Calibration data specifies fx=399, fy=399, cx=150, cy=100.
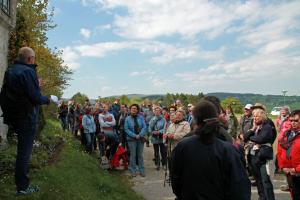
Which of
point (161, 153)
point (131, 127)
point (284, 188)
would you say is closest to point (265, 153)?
point (284, 188)

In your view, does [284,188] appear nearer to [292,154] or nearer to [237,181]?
[292,154]

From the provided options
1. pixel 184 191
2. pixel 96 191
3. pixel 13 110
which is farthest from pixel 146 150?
pixel 184 191

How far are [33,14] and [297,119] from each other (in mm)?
25531

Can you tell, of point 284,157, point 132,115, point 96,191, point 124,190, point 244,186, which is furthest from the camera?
point 132,115

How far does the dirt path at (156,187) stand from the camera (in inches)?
360

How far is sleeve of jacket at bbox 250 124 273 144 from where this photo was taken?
7746 millimetres

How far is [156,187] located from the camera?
10227mm

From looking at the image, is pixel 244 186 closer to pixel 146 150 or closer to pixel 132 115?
pixel 132 115

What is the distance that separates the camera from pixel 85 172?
10172mm

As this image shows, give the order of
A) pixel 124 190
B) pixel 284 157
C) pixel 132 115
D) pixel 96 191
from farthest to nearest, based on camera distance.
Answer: pixel 132 115 → pixel 124 190 → pixel 96 191 → pixel 284 157

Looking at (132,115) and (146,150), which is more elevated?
(132,115)

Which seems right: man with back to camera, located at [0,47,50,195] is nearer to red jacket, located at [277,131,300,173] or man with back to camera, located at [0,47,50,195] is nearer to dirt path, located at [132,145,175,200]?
dirt path, located at [132,145,175,200]

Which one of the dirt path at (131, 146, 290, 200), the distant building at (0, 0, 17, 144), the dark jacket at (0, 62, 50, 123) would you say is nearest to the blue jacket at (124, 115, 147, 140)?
the dirt path at (131, 146, 290, 200)

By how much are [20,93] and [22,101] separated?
→ 0.40 feet
